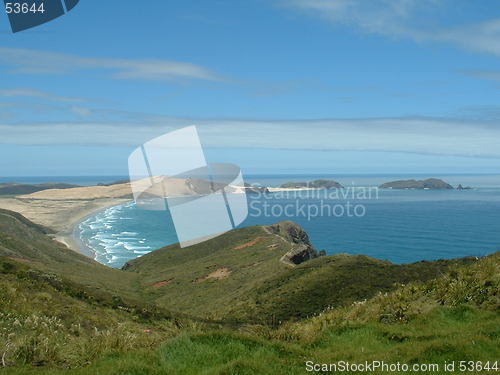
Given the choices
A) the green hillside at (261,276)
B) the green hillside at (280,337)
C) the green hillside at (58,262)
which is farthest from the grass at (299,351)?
the green hillside at (58,262)

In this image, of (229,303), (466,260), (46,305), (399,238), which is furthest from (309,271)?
(399,238)

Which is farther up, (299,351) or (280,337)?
(299,351)

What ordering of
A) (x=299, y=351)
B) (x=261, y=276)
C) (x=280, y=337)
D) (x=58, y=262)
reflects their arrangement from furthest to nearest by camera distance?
(x=58, y=262)
(x=261, y=276)
(x=280, y=337)
(x=299, y=351)

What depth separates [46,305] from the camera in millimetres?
23938

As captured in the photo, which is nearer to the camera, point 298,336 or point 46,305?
point 298,336

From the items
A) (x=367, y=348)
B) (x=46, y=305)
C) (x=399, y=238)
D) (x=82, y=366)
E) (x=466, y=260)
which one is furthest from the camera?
(x=399, y=238)

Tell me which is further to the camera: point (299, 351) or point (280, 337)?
point (280, 337)

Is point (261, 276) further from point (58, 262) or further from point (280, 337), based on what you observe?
point (280, 337)

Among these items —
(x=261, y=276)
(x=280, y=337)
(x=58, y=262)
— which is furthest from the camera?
(x=58, y=262)

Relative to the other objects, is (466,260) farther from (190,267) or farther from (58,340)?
(190,267)

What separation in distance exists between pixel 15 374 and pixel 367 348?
7422 millimetres

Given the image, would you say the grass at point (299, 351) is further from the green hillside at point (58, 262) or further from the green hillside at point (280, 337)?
the green hillside at point (58, 262)

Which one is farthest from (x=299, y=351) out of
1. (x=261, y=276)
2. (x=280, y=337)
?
(x=261, y=276)

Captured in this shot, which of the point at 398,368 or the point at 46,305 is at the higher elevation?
the point at 398,368
